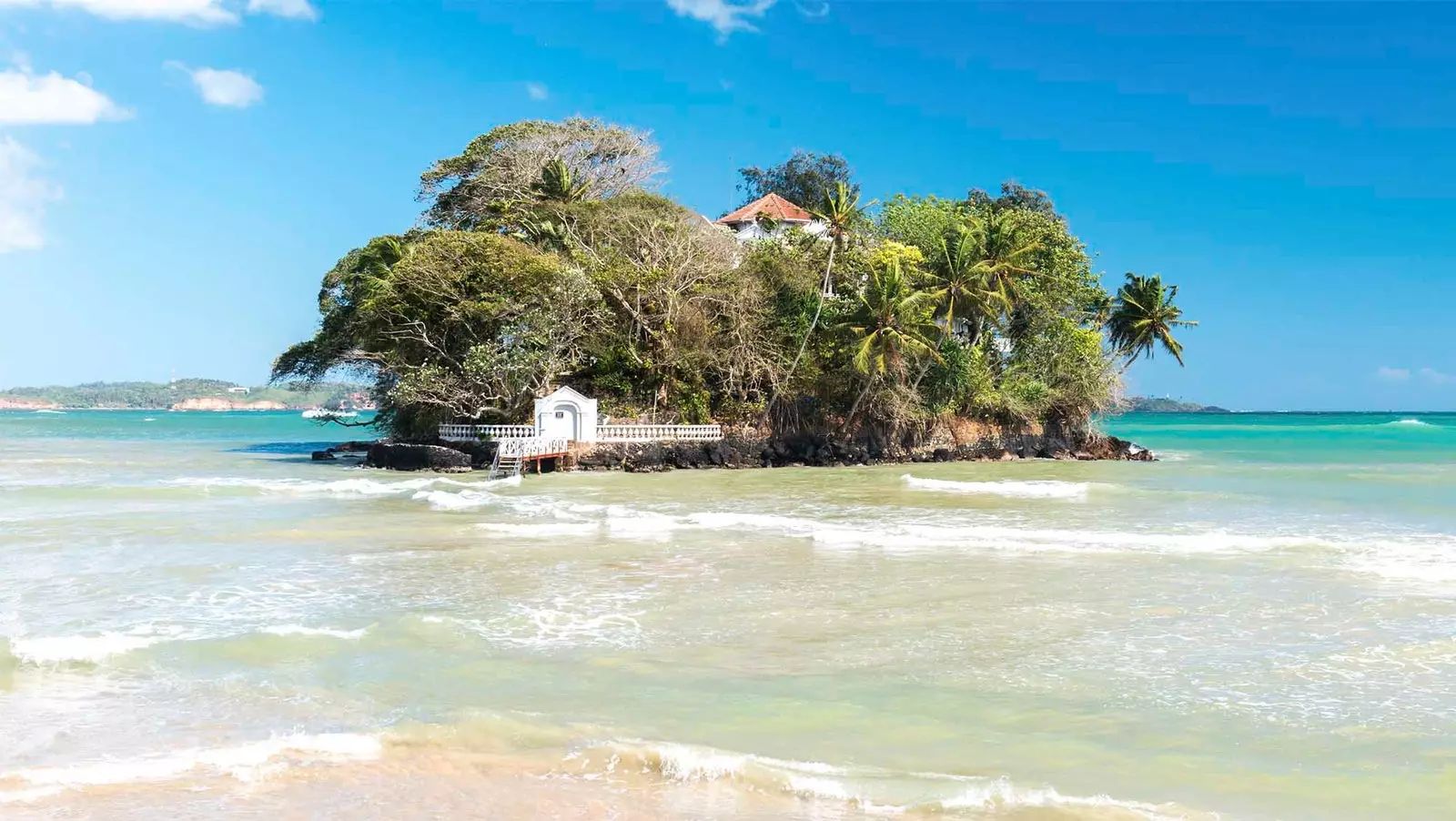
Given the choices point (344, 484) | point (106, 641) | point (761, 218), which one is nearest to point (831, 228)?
point (761, 218)

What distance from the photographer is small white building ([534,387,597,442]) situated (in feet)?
106

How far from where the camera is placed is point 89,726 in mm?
7000

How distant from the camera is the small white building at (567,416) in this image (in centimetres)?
3219

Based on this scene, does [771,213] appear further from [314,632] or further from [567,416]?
[314,632]

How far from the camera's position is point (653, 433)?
3353 centimetres

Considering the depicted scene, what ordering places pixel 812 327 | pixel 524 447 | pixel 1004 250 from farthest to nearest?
pixel 1004 250 < pixel 812 327 < pixel 524 447

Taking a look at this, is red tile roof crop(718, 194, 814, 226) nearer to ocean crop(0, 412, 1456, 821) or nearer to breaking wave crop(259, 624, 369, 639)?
ocean crop(0, 412, 1456, 821)

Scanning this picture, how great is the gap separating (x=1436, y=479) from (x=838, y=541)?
2342 cm

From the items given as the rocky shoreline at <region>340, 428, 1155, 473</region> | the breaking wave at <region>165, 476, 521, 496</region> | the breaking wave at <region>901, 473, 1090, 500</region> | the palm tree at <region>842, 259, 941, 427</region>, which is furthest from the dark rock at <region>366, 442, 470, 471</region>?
the breaking wave at <region>901, 473, 1090, 500</region>

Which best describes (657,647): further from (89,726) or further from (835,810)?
(89,726)

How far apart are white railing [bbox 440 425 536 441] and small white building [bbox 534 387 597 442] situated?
18.4 inches

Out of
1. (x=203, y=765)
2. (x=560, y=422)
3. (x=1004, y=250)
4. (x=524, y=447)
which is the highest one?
(x=1004, y=250)

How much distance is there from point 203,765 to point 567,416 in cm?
2647

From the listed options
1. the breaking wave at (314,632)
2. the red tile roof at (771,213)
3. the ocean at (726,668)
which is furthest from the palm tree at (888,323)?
the breaking wave at (314,632)
